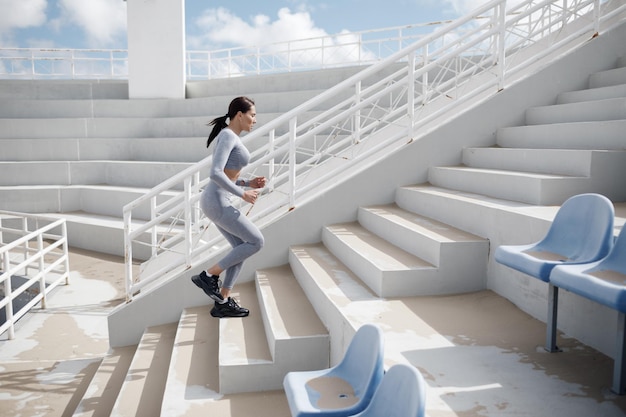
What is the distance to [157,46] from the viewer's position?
42.5ft

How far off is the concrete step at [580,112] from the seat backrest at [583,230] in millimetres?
2443

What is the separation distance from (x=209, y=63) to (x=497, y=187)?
1059 cm

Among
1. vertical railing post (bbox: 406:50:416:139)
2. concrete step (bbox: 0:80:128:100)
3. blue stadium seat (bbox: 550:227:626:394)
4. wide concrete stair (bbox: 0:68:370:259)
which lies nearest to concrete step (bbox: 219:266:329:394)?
blue stadium seat (bbox: 550:227:626:394)

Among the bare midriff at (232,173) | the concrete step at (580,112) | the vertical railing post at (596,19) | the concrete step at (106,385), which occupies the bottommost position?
the concrete step at (106,385)

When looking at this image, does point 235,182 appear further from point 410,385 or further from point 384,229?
point 410,385

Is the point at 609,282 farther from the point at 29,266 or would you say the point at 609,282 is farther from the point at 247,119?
the point at 29,266

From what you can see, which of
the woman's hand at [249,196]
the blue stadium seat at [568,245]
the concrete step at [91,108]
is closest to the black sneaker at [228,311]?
the woman's hand at [249,196]

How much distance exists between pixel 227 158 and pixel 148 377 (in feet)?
6.40

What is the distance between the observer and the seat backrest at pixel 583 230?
2.74m

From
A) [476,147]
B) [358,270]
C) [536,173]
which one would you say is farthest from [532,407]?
[476,147]

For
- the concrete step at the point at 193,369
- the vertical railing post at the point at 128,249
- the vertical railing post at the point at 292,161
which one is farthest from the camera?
the vertical railing post at the point at 128,249

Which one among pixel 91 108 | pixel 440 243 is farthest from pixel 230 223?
pixel 91 108

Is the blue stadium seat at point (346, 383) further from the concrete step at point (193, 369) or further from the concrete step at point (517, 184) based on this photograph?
the concrete step at point (517, 184)

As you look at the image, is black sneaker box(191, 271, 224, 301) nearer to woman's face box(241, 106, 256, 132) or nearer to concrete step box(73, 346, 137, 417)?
concrete step box(73, 346, 137, 417)
